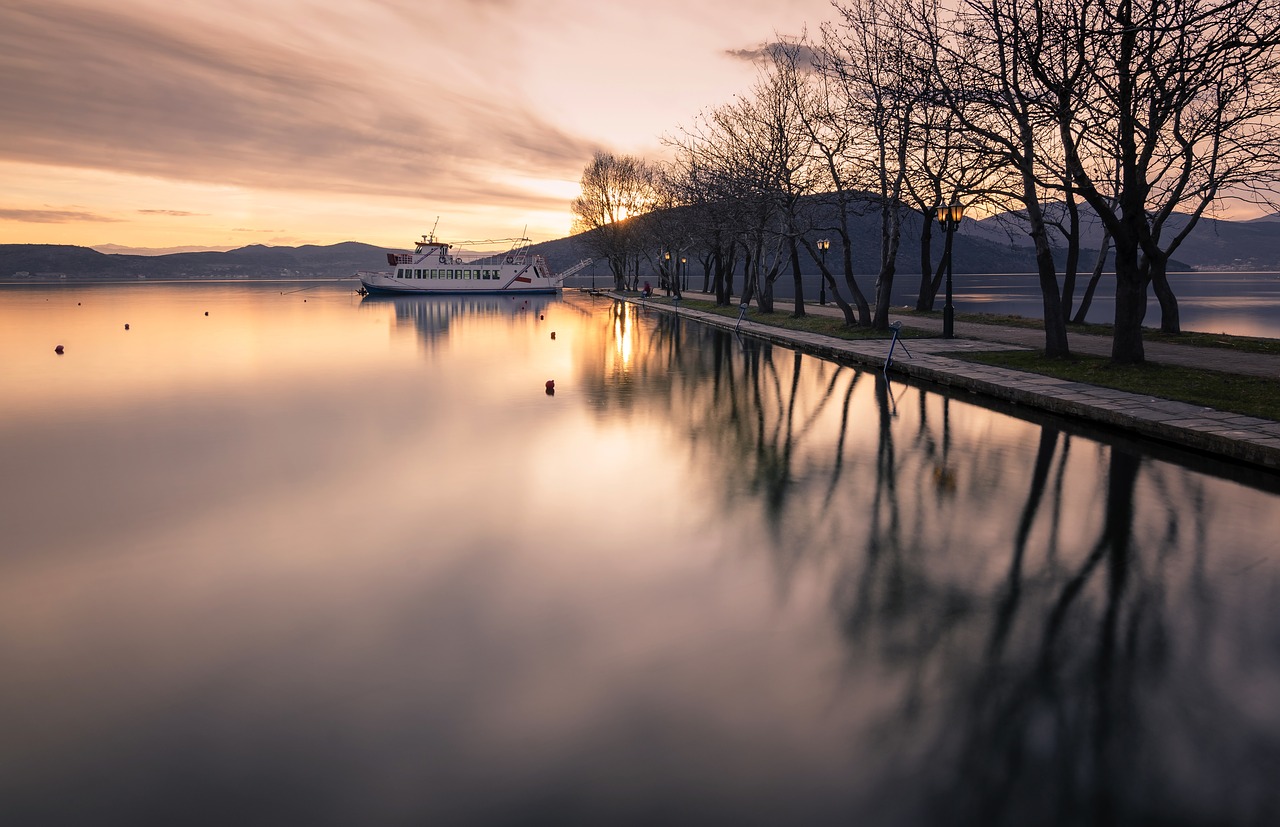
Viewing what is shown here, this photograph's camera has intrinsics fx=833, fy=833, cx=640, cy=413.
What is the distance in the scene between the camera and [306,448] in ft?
42.2

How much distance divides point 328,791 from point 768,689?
249 centimetres

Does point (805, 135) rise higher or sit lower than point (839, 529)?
higher

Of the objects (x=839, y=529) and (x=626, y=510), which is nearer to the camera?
(x=839, y=529)

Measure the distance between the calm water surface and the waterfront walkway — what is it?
0.65 metres

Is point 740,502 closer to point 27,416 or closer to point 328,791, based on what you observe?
point 328,791

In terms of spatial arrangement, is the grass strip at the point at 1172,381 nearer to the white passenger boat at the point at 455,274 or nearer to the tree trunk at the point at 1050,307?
the tree trunk at the point at 1050,307

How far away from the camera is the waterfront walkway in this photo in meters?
11.6

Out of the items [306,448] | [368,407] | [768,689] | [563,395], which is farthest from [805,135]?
[768,689]

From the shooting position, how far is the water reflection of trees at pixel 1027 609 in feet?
13.5

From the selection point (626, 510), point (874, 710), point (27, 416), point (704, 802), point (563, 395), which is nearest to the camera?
point (704, 802)

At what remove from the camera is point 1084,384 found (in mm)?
16797

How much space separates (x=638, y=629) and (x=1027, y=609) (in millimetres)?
2978

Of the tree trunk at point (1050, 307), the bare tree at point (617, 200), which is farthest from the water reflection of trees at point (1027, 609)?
the bare tree at point (617, 200)

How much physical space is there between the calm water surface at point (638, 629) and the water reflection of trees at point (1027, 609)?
0.10 ft
